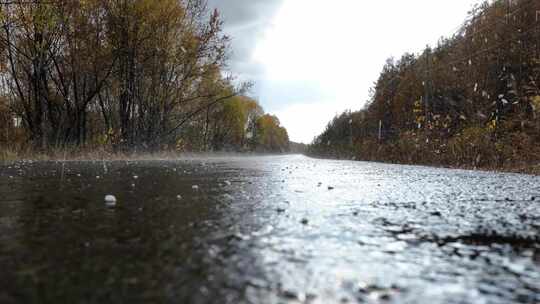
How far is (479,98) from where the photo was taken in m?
20.8

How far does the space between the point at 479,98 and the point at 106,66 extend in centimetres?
1969

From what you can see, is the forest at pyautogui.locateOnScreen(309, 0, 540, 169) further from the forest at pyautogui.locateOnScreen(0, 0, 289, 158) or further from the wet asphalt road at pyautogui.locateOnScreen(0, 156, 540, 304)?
the forest at pyautogui.locateOnScreen(0, 0, 289, 158)

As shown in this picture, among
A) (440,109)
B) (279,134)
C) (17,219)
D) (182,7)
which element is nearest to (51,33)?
(182,7)

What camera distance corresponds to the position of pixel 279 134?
133 metres

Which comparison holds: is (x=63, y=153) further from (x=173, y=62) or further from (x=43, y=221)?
(x=43, y=221)

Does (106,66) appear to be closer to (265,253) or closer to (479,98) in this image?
(479,98)

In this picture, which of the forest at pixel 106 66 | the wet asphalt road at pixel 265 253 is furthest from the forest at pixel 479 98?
the forest at pixel 106 66

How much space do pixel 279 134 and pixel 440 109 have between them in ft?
351

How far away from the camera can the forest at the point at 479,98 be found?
1291cm

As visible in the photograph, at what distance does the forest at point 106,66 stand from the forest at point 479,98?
1123 centimetres

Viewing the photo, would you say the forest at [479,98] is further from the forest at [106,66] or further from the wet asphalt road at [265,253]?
the forest at [106,66]

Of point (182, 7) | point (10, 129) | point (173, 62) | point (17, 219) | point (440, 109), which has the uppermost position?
point (182, 7)

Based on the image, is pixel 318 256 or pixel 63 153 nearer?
pixel 318 256

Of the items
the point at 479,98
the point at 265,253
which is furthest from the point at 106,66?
the point at 265,253
